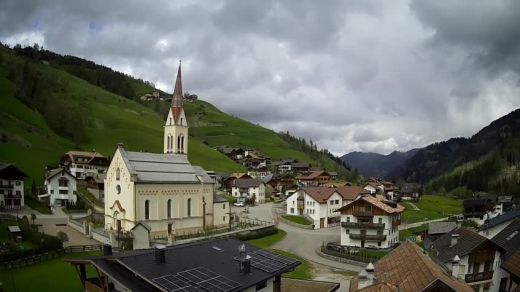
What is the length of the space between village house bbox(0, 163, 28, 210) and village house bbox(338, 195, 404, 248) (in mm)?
50535

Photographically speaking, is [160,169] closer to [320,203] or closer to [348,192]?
[320,203]

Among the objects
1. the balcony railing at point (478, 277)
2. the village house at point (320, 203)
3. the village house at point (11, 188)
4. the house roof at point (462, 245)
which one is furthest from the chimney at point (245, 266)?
the village house at point (11, 188)

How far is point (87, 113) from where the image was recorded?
518ft

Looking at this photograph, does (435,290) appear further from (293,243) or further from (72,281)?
(293,243)

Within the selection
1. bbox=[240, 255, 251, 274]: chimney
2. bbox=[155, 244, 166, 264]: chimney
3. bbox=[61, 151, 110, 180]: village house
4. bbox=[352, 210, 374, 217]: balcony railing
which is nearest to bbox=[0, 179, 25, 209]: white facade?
bbox=[61, 151, 110, 180]: village house

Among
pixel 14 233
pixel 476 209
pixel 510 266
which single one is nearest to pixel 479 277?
pixel 510 266

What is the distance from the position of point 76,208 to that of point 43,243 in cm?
3176

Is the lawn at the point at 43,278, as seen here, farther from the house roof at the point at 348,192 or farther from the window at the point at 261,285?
the house roof at the point at 348,192

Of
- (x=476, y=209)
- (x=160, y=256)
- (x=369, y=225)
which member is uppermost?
(x=160, y=256)

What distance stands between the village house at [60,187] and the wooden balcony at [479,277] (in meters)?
65.7

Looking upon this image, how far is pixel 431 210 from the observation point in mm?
100438

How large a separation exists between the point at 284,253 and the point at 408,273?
28.9 metres

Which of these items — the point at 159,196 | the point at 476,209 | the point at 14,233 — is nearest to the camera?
the point at 14,233

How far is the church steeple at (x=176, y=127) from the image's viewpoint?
70062 mm
